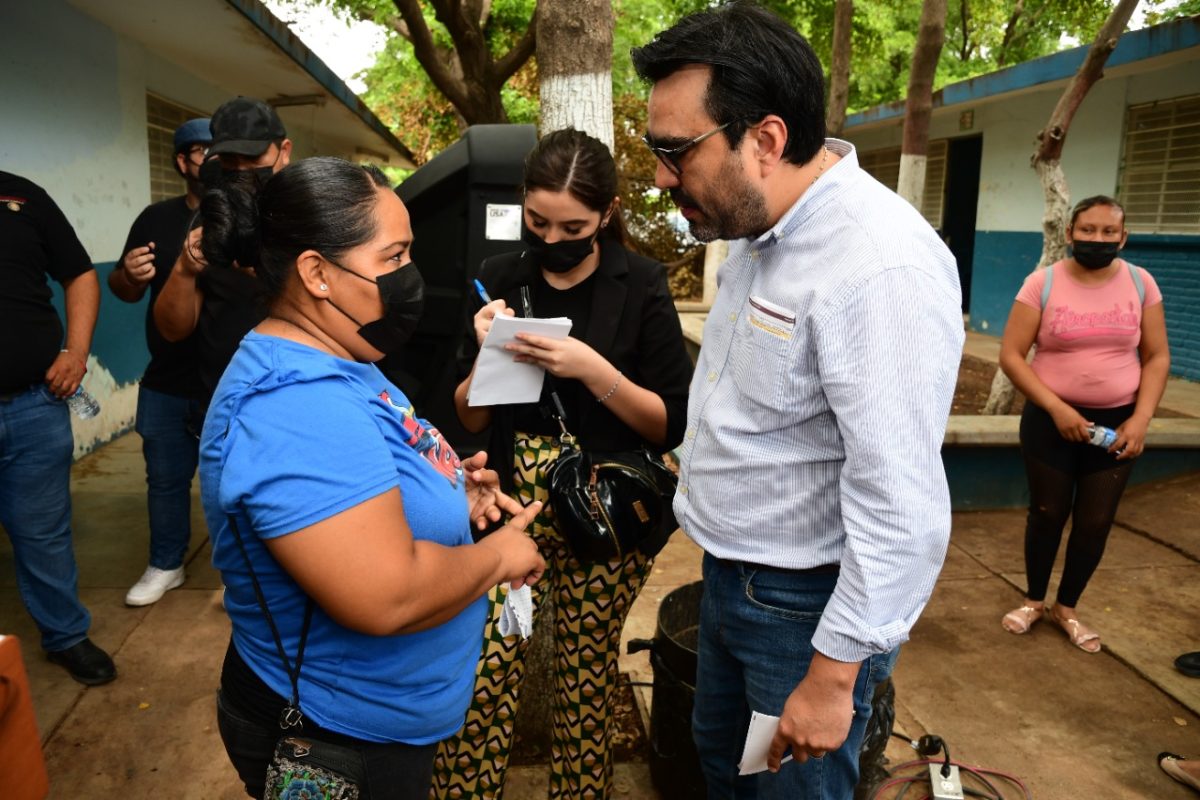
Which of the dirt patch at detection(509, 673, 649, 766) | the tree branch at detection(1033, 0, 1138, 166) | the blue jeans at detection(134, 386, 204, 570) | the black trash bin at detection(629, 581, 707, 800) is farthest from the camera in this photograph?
the tree branch at detection(1033, 0, 1138, 166)

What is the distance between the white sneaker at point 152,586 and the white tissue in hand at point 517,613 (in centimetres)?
282

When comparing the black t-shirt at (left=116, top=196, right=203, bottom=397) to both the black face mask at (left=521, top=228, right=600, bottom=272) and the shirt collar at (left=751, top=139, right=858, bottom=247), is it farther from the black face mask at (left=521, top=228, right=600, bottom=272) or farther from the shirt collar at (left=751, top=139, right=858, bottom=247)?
the shirt collar at (left=751, top=139, right=858, bottom=247)

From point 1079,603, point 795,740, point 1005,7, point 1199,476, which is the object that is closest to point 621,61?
point 1005,7

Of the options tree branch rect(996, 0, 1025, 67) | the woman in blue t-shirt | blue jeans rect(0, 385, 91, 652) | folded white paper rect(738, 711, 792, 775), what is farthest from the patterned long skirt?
tree branch rect(996, 0, 1025, 67)

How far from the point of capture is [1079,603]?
174 inches

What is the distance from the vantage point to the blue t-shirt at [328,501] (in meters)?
1.34

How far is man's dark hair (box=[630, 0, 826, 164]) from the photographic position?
1.57 meters

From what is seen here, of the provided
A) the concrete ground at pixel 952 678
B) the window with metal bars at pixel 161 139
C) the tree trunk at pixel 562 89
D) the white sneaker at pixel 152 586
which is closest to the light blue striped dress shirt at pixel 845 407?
the tree trunk at pixel 562 89

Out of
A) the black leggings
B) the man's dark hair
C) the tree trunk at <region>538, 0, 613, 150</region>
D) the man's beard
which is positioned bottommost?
the black leggings

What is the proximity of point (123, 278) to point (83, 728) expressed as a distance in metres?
1.69

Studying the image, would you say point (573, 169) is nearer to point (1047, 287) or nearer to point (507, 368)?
point (507, 368)

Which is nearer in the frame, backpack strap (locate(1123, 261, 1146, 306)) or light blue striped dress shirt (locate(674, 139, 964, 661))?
light blue striped dress shirt (locate(674, 139, 964, 661))

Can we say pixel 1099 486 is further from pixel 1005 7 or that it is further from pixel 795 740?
pixel 1005 7

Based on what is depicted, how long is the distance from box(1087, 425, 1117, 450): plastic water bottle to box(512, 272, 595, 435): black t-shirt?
240cm
